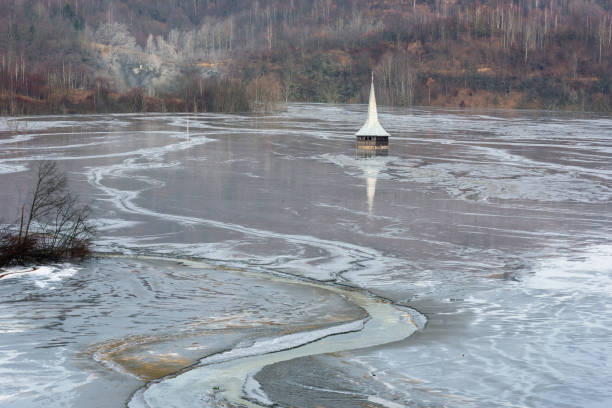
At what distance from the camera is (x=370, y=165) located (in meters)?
32.5

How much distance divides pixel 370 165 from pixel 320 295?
20161 millimetres

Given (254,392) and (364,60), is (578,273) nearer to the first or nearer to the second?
(254,392)

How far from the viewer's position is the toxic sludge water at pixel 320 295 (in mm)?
8492

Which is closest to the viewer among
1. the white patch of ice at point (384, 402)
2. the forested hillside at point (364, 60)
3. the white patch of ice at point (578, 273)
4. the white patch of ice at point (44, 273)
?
the white patch of ice at point (384, 402)

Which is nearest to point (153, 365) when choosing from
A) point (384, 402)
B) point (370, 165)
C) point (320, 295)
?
point (384, 402)

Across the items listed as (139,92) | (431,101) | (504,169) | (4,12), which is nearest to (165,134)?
(504,169)

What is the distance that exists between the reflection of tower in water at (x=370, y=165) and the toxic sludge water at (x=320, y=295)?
0.27 m

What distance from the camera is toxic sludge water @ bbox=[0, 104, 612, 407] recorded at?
334 inches

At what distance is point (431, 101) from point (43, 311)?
134118mm

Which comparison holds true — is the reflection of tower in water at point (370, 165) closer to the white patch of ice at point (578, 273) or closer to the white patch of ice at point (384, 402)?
the white patch of ice at point (578, 273)

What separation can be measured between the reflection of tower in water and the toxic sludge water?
10.7 inches

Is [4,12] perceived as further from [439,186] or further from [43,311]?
[43,311]

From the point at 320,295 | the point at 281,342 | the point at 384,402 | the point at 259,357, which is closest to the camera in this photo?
the point at 384,402

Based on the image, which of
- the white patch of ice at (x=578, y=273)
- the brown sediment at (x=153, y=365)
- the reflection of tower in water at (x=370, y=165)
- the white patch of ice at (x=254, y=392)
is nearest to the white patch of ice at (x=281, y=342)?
the brown sediment at (x=153, y=365)
